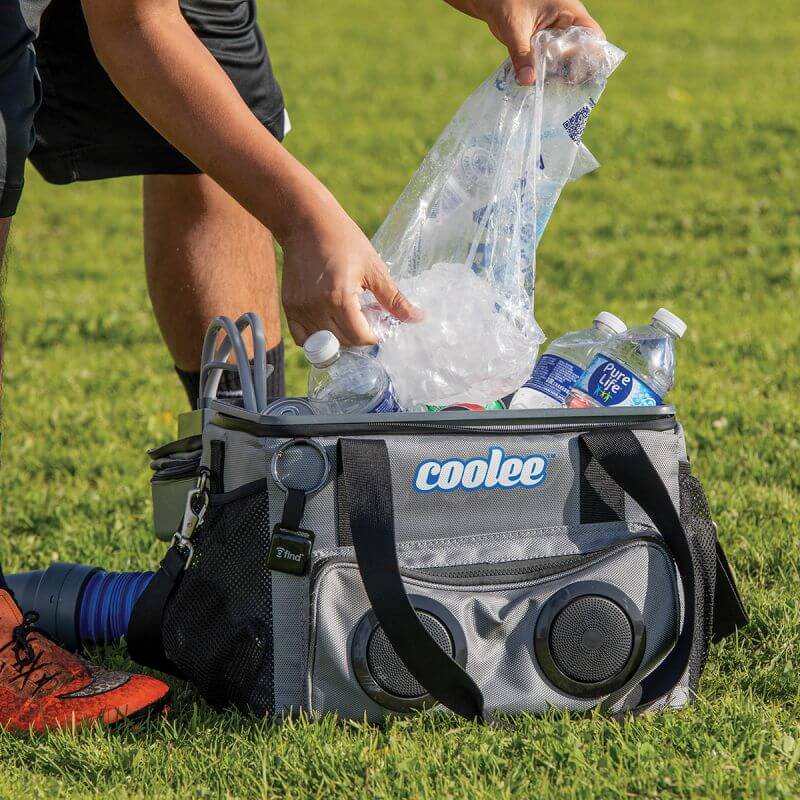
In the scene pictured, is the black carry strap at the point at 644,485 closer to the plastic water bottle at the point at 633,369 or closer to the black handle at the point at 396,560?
the black handle at the point at 396,560

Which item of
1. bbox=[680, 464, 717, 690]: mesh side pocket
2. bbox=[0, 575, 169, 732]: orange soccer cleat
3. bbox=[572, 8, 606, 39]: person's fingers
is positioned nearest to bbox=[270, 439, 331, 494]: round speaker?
bbox=[0, 575, 169, 732]: orange soccer cleat

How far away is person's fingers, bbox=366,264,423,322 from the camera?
1968mm

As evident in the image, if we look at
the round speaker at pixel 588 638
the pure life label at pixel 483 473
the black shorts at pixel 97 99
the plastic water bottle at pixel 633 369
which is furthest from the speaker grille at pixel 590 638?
the black shorts at pixel 97 99

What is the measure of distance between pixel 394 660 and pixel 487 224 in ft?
3.15

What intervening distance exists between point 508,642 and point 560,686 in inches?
4.5

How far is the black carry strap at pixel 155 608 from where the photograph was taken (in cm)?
210

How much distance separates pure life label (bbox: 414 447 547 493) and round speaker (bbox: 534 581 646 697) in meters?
Answer: 0.20

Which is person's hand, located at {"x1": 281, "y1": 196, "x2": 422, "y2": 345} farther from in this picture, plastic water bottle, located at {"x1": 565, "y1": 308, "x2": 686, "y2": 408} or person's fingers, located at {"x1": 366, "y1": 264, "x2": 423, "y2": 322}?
plastic water bottle, located at {"x1": 565, "y1": 308, "x2": 686, "y2": 408}

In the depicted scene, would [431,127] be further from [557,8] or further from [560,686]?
[560,686]

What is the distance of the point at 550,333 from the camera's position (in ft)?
14.9

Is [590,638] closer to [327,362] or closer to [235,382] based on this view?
[327,362]

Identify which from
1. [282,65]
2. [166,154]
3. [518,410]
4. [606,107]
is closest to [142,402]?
[166,154]

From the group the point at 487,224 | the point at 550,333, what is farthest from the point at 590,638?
the point at 550,333

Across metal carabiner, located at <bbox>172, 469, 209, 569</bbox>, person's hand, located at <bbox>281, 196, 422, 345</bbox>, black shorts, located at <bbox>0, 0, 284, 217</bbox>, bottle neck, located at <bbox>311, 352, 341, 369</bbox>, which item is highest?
black shorts, located at <bbox>0, 0, 284, 217</bbox>
